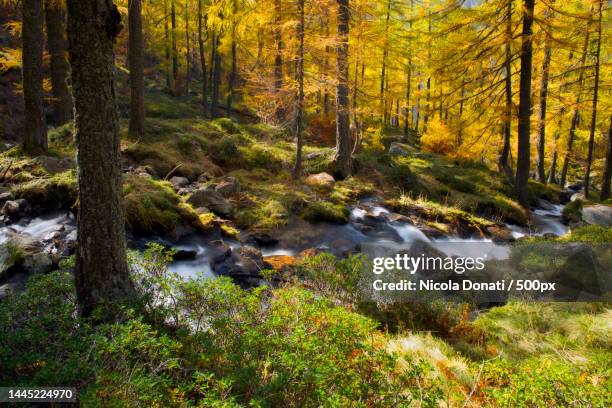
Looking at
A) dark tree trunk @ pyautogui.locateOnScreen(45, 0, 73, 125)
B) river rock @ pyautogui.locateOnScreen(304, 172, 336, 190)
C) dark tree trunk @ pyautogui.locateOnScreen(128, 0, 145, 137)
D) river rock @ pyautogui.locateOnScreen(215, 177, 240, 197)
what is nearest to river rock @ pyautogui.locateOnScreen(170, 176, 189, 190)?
river rock @ pyautogui.locateOnScreen(215, 177, 240, 197)

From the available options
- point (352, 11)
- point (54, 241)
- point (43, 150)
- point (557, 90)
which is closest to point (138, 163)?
point (43, 150)

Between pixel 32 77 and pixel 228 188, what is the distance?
18.3 feet

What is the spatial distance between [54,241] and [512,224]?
12.5 meters

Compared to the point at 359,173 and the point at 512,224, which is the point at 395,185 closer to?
the point at 359,173

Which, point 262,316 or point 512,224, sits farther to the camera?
point 512,224

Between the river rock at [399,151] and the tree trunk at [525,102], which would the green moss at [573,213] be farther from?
the river rock at [399,151]

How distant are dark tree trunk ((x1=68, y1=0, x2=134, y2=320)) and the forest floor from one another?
0.35 meters

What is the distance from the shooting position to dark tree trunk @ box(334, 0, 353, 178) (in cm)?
1245

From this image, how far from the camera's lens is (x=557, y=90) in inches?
631

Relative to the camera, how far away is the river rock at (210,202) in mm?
9180

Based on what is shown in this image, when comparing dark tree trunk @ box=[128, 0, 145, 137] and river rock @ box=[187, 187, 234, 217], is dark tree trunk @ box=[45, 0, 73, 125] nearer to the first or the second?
dark tree trunk @ box=[128, 0, 145, 137]

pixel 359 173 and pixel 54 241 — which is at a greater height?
pixel 359 173

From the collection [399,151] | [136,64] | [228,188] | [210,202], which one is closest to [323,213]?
[228,188]

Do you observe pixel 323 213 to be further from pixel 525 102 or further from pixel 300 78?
pixel 525 102
